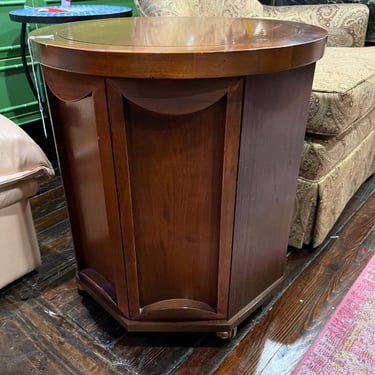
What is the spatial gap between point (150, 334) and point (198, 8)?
1183mm

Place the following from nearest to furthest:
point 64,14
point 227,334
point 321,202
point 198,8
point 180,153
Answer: point 180,153
point 227,334
point 321,202
point 64,14
point 198,8

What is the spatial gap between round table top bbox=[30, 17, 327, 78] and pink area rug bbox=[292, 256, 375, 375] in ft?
2.21

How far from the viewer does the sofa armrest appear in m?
1.65

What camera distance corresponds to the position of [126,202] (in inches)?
29.1

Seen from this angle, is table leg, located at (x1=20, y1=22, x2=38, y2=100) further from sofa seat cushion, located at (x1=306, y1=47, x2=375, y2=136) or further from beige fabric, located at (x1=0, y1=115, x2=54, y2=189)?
sofa seat cushion, located at (x1=306, y1=47, x2=375, y2=136)

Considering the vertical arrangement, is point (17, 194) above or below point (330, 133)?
below

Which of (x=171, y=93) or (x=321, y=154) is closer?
(x=171, y=93)

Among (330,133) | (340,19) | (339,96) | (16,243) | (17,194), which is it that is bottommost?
(16,243)

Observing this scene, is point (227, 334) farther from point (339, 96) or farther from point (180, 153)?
point (339, 96)

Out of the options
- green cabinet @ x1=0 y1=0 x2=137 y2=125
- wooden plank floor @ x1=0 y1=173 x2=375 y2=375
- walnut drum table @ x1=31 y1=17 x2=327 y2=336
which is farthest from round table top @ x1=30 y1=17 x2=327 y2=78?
green cabinet @ x1=0 y1=0 x2=137 y2=125

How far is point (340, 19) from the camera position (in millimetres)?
1646

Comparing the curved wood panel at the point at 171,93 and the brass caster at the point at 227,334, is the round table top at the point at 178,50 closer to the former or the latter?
the curved wood panel at the point at 171,93

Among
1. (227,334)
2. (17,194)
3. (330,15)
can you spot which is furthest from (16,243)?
(330,15)

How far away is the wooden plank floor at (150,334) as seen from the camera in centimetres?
90
